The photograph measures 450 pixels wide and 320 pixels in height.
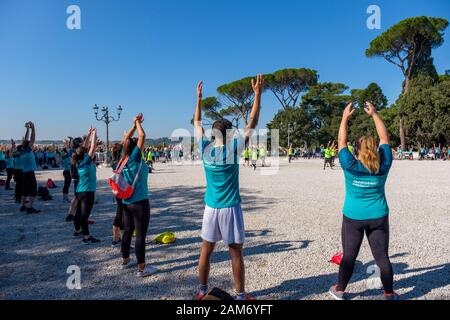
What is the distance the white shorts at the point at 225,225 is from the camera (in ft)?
9.87

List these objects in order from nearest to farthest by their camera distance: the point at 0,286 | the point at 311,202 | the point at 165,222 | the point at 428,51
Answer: the point at 0,286 < the point at 165,222 < the point at 311,202 < the point at 428,51

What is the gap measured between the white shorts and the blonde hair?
4.01ft

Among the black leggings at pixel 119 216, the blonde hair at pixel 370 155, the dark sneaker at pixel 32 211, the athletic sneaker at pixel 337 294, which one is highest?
the blonde hair at pixel 370 155

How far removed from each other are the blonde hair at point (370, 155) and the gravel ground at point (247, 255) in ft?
4.47

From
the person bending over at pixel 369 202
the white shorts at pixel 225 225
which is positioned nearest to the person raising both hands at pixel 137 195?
the white shorts at pixel 225 225

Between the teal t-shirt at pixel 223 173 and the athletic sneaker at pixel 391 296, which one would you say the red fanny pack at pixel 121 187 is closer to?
the teal t-shirt at pixel 223 173

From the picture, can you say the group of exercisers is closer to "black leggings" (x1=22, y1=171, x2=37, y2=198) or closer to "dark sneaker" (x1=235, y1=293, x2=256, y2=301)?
"dark sneaker" (x1=235, y1=293, x2=256, y2=301)

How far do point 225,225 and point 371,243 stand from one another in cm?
136

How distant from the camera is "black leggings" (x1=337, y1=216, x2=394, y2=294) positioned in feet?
9.94

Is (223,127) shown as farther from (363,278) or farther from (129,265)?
(363,278)

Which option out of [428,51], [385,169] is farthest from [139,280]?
[428,51]

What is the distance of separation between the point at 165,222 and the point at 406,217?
16.1ft

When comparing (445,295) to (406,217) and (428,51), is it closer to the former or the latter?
(406,217)

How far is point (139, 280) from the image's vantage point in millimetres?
3830
